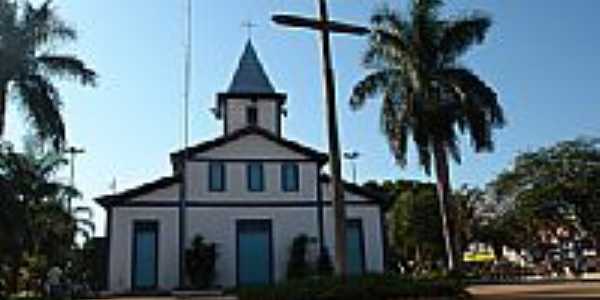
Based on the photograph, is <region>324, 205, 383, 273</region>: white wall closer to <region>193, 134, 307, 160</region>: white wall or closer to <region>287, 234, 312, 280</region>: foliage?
<region>287, 234, 312, 280</region>: foliage

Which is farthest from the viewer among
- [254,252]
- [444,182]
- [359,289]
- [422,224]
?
[422,224]

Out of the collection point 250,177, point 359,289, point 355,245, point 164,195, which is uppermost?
point 250,177

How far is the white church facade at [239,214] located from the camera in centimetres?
3425

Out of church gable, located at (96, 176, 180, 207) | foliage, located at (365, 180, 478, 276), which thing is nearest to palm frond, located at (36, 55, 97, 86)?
church gable, located at (96, 176, 180, 207)

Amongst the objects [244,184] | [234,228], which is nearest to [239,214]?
[234,228]

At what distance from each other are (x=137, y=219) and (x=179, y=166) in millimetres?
3605

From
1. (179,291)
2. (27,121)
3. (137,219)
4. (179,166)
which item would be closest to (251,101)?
(179,166)

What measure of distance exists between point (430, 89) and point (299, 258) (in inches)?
419

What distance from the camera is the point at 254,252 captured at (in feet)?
117

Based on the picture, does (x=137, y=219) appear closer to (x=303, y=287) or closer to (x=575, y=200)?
(x=303, y=287)

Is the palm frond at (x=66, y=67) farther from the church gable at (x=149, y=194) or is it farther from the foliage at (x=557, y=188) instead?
the foliage at (x=557, y=188)

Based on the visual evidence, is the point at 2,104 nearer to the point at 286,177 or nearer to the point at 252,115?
the point at 286,177

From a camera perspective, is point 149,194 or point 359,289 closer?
point 359,289

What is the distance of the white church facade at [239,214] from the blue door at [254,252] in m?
0.05
